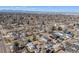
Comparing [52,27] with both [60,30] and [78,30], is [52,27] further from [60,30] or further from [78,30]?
[78,30]
